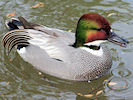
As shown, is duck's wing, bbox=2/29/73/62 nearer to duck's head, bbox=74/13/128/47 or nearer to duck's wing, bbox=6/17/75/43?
duck's wing, bbox=6/17/75/43

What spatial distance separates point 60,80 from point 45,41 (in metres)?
0.97

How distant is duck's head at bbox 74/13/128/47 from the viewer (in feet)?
21.5

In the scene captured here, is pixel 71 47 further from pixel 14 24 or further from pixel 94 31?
pixel 14 24

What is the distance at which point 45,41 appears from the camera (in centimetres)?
704

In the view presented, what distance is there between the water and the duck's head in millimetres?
954

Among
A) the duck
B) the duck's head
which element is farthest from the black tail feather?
the duck's head

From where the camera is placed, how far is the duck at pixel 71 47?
6707 mm

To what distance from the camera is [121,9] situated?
31.4ft

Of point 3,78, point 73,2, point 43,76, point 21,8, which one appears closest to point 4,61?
point 3,78

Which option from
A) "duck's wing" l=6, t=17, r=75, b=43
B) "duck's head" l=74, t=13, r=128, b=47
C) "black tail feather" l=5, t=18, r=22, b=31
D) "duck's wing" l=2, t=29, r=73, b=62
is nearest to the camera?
"duck's head" l=74, t=13, r=128, b=47

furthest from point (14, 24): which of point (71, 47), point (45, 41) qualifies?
point (71, 47)

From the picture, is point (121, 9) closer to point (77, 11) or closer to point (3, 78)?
point (77, 11)

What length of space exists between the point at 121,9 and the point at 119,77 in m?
3.14

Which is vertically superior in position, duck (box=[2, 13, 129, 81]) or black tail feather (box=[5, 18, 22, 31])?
black tail feather (box=[5, 18, 22, 31])
